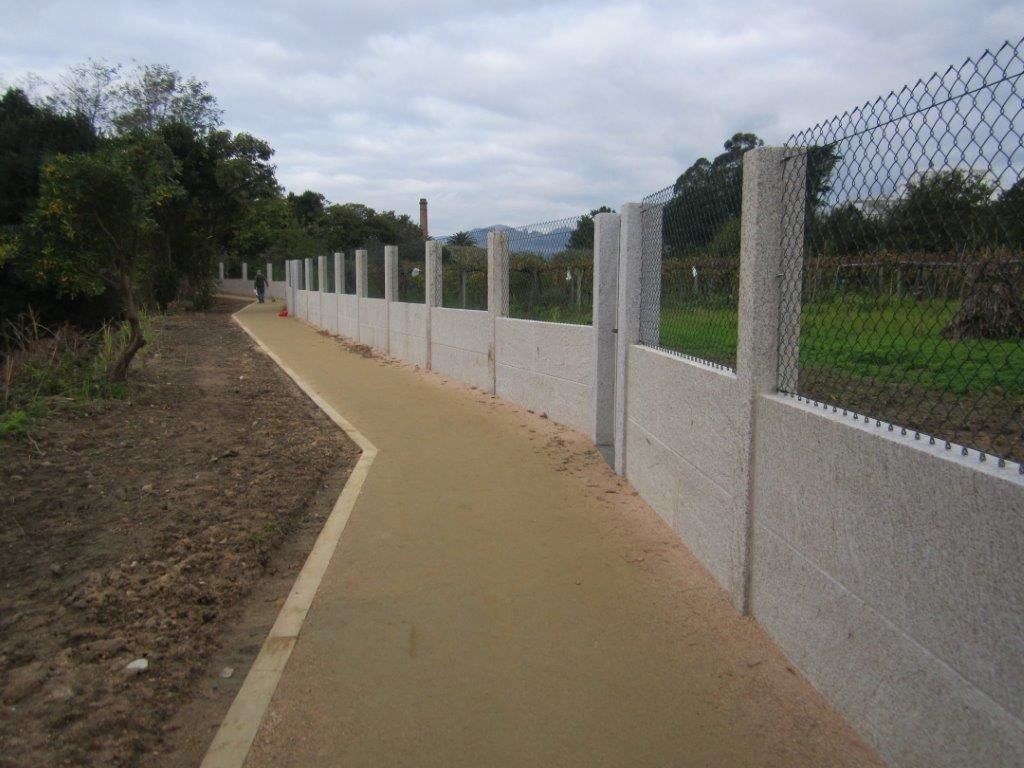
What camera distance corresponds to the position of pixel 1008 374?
10.3ft

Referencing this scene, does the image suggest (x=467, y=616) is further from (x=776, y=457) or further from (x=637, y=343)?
(x=637, y=343)

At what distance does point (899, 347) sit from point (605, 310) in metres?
4.90

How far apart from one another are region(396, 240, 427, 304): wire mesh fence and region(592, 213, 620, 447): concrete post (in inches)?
308

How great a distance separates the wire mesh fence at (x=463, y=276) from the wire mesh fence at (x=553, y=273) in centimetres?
→ 119

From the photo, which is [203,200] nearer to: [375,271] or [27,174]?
[375,271]

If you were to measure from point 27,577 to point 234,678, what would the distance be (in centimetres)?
171

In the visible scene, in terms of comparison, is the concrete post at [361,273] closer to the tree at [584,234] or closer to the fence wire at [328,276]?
the fence wire at [328,276]

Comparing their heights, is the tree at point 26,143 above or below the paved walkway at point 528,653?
above

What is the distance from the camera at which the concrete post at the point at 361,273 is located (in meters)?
21.4

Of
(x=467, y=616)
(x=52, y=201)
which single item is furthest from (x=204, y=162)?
(x=467, y=616)

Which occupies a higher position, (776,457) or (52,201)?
(52,201)

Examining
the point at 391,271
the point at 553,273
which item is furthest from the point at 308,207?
the point at 553,273

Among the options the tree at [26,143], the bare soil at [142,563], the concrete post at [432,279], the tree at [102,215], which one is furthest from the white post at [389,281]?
the bare soil at [142,563]

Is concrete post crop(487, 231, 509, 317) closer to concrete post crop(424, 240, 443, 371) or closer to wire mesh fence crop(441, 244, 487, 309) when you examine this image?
wire mesh fence crop(441, 244, 487, 309)
